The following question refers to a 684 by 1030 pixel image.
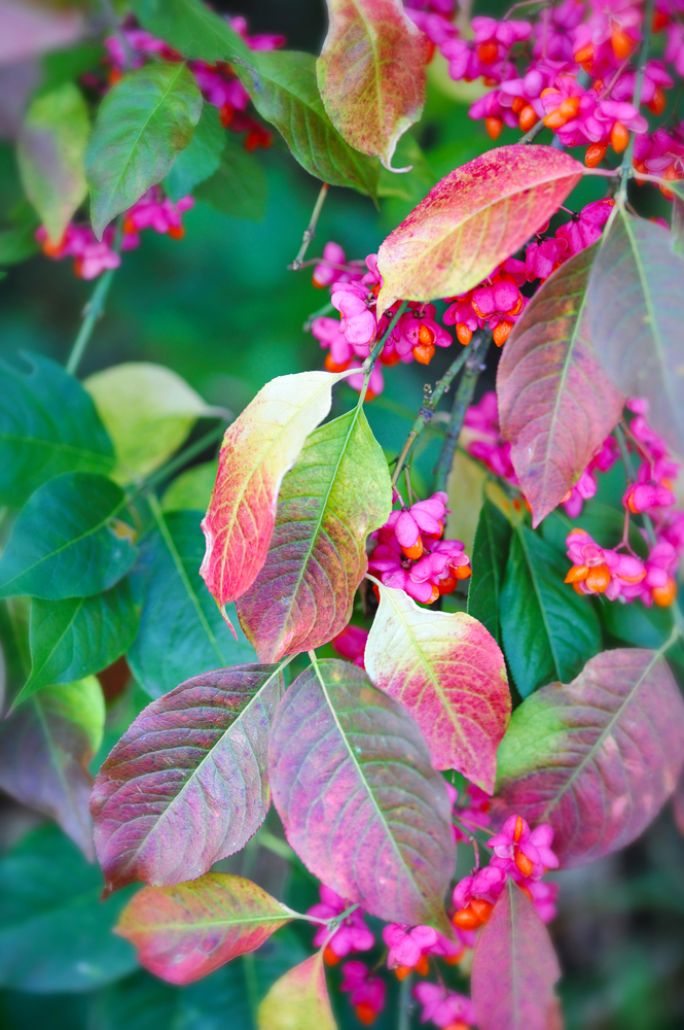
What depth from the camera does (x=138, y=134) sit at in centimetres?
66

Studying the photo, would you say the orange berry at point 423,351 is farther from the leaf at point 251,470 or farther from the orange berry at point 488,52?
the orange berry at point 488,52

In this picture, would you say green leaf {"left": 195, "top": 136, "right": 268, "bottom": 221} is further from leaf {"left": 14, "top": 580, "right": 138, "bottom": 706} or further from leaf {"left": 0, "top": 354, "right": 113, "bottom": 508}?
leaf {"left": 14, "top": 580, "right": 138, "bottom": 706}

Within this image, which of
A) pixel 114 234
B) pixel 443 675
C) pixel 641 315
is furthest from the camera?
pixel 114 234

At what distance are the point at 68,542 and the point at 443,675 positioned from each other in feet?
1.03

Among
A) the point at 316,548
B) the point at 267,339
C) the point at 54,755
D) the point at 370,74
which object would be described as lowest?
the point at 267,339

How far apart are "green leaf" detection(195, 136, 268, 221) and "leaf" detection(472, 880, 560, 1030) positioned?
0.66 metres

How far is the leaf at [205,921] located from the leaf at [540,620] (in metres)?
0.25

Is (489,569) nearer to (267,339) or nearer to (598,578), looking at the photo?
(598,578)

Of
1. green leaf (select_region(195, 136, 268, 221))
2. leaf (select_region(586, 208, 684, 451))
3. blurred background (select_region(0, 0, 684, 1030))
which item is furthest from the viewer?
blurred background (select_region(0, 0, 684, 1030))

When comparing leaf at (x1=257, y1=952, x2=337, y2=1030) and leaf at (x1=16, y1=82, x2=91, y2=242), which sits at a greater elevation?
leaf at (x1=16, y1=82, x2=91, y2=242)

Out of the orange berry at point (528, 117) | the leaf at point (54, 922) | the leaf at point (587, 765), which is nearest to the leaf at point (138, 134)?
the orange berry at point (528, 117)

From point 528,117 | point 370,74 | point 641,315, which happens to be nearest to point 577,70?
point 528,117

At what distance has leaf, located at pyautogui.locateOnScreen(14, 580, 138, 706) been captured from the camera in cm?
67

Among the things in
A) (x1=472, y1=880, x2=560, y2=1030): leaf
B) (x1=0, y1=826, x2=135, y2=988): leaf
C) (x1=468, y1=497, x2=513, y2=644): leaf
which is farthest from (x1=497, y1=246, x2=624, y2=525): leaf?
(x1=0, y1=826, x2=135, y2=988): leaf
